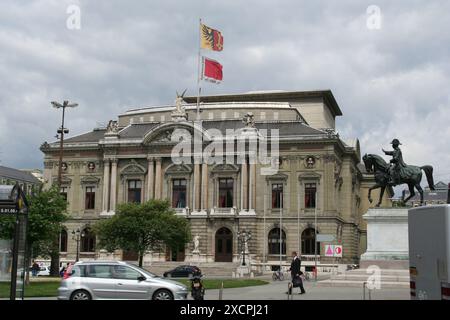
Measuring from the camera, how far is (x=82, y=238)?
269 ft

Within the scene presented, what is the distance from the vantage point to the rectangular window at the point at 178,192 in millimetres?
78875

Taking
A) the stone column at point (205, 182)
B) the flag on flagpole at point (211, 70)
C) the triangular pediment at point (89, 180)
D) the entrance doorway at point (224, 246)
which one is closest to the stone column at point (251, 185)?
the entrance doorway at point (224, 246)

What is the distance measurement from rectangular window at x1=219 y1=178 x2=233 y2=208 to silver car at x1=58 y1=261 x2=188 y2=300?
54.1m

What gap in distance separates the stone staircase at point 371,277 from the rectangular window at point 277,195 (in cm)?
3825

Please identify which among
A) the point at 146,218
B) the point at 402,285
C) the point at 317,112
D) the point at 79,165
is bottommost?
the point at 402,285

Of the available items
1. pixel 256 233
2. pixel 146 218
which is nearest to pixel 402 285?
pixel 146 218

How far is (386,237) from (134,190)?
155 feet

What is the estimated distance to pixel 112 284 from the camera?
2248 centimetres

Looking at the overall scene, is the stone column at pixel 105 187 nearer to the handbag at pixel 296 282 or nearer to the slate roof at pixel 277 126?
the slate roof at pixel 277 126

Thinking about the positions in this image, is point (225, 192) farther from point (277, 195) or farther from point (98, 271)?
point (98, 271)

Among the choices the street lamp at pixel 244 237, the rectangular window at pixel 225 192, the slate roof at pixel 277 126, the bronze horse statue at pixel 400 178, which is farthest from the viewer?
the slate roof at pixel 277 126

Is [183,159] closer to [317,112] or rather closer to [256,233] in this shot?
[256,233]
